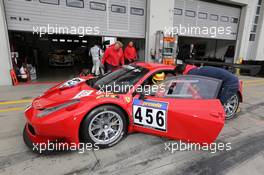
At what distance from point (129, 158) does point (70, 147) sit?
0.80 meters

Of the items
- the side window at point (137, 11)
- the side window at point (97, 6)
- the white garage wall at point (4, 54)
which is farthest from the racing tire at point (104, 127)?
the side window at point (137, 11)

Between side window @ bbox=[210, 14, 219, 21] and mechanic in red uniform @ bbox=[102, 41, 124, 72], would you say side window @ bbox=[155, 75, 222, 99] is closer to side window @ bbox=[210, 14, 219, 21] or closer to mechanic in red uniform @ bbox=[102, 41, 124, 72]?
mechanic in red uniform @ bbox=[102, 41, 124, 72]

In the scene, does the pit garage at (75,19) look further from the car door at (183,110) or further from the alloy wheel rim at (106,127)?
the car door at (183,110)

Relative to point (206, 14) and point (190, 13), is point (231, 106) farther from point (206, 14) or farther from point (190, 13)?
point (206, 14)

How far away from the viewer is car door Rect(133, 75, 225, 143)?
→ 81.8 inches

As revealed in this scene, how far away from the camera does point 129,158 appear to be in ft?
7.10

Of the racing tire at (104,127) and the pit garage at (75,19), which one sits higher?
the pit garage at (75,19)

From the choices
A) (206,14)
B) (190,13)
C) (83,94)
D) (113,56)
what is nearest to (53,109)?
(83,94)

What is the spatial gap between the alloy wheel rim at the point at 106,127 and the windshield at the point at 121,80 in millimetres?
392

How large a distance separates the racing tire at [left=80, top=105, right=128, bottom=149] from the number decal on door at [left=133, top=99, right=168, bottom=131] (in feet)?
0.68

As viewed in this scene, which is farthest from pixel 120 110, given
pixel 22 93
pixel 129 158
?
pixel 22 93

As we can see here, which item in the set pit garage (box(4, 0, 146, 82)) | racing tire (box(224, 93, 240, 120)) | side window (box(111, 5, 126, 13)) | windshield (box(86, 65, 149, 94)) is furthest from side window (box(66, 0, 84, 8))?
racing tire (box(224, 93, 240, 120))

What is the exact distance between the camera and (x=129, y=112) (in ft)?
7.75

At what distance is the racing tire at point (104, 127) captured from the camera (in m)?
2.17
